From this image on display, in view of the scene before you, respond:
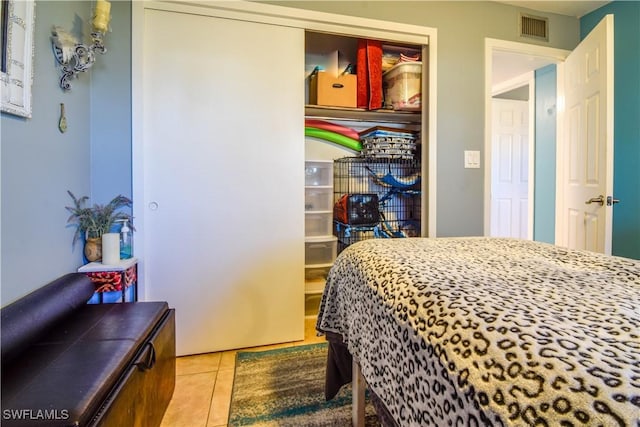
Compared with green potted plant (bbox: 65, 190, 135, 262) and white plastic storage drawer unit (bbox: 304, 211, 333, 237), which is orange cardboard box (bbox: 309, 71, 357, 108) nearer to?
white plastic storage drawer unit (bbox: 304, 211, 333, 237)

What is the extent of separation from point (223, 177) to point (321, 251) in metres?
0.92

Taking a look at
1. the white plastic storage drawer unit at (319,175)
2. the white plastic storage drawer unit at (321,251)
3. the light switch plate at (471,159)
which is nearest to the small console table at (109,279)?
the white plastic storage drawer unit at (321,251)

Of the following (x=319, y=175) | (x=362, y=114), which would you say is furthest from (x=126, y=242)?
(x=362, y=114)

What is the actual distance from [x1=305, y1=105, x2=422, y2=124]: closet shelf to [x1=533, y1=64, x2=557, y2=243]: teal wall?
1551mm

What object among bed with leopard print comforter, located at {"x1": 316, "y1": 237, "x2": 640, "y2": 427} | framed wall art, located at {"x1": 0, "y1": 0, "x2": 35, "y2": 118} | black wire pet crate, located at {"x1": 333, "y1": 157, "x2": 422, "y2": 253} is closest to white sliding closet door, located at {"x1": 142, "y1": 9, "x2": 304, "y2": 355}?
black wire pet crate, located at {"x1": 333, "y1": 157, "x2": 422, "y2": 253}

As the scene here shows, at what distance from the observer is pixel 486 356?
508 mm

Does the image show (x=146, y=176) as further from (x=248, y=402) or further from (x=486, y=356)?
(x=486, y=356)

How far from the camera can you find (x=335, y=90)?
7.36 feet

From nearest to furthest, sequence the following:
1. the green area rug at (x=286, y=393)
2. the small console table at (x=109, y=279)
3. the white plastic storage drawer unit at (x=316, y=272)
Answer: the green area rug at (x=286, y=393)
the small console table at (x=109, y=279)
the white plastic storage drawer unit at (x=316, y=272)

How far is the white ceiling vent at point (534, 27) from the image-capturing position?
8.13ft

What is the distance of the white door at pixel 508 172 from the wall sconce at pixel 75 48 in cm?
414

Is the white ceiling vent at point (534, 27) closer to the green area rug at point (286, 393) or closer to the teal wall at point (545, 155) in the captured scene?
the teal wall at point (545, 155)

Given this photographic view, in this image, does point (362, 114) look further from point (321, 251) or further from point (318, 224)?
point (321, 251)

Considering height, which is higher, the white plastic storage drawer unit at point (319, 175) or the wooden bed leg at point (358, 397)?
the white plastic storage drawer unit at point (319, 175)
